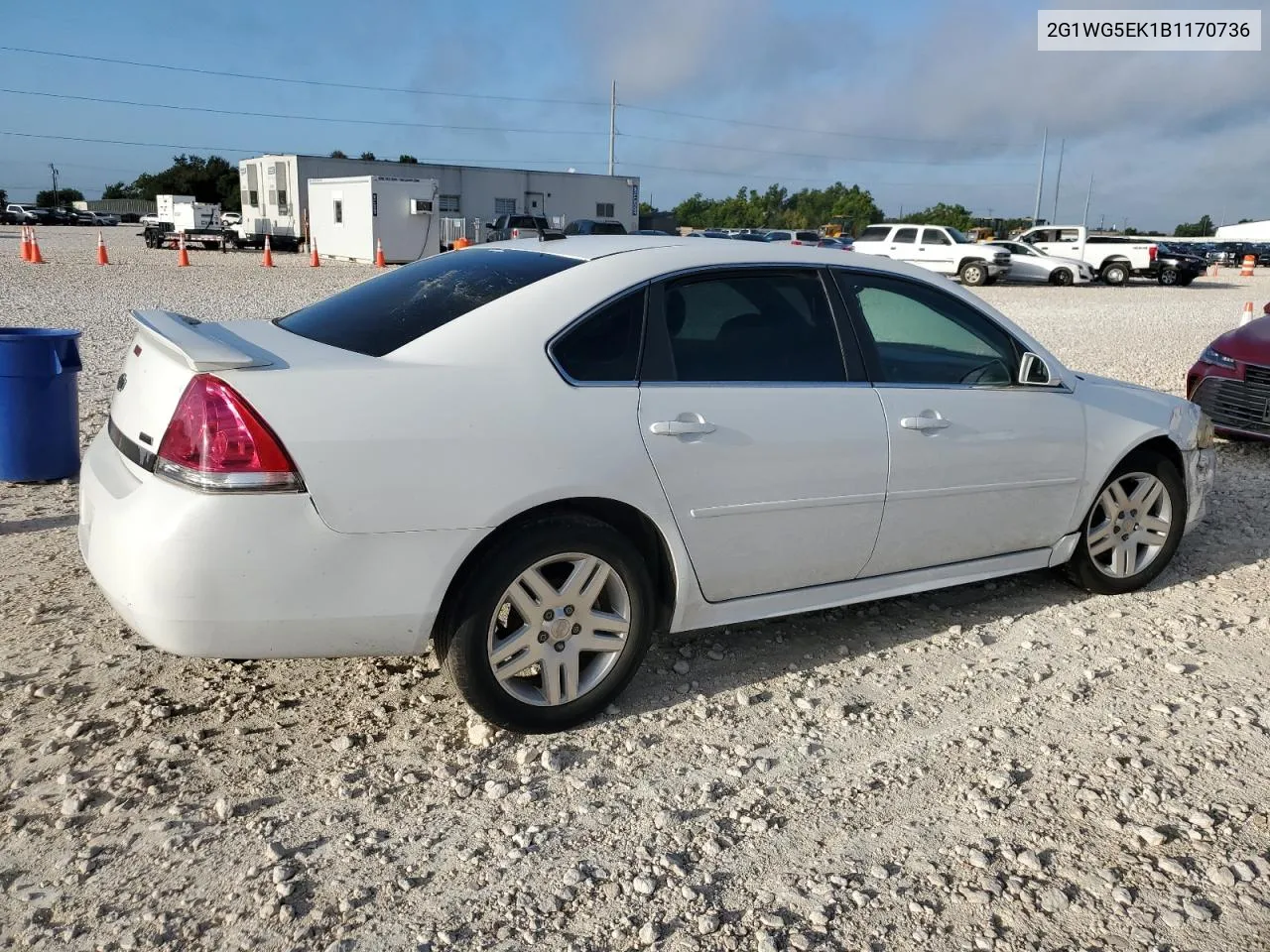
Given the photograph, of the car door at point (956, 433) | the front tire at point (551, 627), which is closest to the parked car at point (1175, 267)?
the car door at point (956, 433)

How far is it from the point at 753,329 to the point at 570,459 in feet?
3.19

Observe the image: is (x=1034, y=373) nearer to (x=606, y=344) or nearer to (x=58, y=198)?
(x=606, y=344)

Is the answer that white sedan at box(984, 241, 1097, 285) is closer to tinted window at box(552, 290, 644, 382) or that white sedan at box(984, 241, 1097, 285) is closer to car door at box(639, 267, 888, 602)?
car door at box(639, 267, 888, 602)

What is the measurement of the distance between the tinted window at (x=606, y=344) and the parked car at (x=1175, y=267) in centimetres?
3441

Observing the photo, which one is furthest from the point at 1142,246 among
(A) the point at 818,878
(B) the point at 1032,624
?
(A) the point at 818,878

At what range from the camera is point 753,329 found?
12.2 ft

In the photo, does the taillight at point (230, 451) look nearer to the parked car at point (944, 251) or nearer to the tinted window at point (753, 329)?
the tinted window at point (753, 329)

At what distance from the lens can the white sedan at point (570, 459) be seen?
285 cm

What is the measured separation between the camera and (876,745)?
133 inches

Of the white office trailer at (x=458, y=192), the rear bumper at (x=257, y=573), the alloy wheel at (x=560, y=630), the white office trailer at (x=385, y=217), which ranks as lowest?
the alloy wheel at (x=560, y=630)

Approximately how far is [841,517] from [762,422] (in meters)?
0.51

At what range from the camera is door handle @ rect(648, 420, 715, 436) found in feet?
10.9

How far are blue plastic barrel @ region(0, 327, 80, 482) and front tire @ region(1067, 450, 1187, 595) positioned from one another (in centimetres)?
524

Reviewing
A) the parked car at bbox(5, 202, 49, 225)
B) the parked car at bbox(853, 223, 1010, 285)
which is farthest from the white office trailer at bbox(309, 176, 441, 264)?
the parked car at bbox(5, 202, 49, 225)
